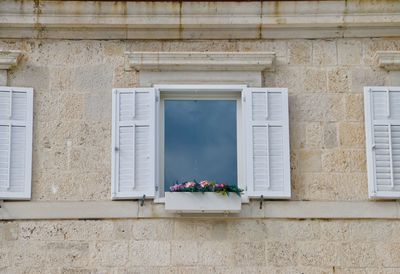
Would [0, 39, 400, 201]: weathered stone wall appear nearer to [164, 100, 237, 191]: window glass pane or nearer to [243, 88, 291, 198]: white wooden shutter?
[243, 88, 291, 198]: white wooden shutter

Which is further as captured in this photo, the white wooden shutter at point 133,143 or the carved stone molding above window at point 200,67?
the carved stone molding above window at point 200,67

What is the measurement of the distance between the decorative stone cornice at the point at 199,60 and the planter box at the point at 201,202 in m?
1.37

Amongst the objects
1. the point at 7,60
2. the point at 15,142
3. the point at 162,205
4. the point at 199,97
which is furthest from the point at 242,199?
the point at 7,60

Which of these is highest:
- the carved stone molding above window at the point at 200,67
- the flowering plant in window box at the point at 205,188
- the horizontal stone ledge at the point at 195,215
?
the carved stone molding above window at the point at 200,67

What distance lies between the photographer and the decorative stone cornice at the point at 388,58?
11492 millimetres

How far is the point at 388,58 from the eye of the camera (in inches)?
453

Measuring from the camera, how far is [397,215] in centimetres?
1120

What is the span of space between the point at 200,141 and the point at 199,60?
0.85m

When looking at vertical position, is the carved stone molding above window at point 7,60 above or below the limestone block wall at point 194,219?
above

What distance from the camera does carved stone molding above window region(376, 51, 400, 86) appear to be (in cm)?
1150

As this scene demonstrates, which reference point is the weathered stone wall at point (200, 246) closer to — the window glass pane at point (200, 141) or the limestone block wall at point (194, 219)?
the limestone block wall at point (194, 219)

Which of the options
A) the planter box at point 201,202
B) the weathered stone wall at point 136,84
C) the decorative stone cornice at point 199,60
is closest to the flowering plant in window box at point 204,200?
the planter box at point 201,202

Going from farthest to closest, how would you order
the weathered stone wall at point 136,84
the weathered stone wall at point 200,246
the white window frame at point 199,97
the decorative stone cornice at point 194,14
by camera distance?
the decorative stone cornice at point 194,14 → the white window frame at point 199,97 → the weathered stone wall at point 136,84 → the weathered stone wall at point 200,246

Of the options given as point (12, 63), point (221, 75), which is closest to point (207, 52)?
point (221, 75)
